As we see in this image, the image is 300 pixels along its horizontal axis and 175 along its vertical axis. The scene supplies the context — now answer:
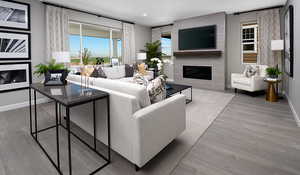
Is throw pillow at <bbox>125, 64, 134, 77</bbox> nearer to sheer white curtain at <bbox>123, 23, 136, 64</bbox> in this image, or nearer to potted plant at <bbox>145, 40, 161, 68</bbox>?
sheer white curtain at <bbox>123, 23, 136, 64</bbox>

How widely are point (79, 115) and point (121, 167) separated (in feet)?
3.64

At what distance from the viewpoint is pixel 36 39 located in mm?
4020

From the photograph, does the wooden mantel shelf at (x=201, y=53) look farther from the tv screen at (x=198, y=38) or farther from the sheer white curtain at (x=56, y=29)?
the sheer white curtain at (x=56, y=29)

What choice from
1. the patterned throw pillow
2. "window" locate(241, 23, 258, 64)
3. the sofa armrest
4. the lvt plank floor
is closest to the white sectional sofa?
the sofa armrest

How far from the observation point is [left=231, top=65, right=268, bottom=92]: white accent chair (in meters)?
4.36

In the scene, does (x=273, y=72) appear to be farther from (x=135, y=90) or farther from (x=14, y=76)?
(x=14, y=76)

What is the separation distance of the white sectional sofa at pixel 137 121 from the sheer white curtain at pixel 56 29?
305cm

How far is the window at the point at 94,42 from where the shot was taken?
4.95m

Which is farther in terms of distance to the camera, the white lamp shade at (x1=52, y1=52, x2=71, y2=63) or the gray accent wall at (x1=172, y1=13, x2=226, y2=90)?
the gray accent wall at (x1=172, y1=13, x2=226, y2=90)

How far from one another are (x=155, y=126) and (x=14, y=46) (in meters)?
3.95

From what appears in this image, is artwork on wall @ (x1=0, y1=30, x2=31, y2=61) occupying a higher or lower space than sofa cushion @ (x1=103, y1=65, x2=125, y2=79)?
higher

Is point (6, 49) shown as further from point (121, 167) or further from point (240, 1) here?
point (240, 1)

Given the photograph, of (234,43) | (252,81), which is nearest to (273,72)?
(252,81)

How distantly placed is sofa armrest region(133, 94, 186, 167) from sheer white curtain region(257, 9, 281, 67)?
14.2 feet
